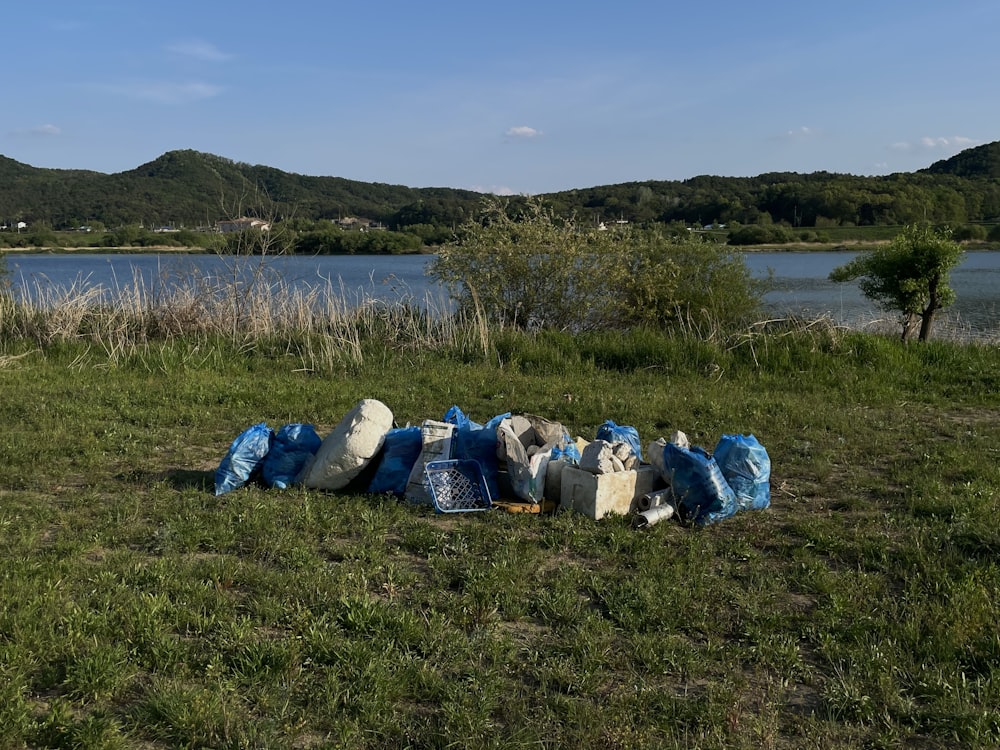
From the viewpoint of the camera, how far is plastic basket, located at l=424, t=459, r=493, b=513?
4902 millimetres

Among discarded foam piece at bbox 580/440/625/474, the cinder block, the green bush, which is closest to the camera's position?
the cinder block

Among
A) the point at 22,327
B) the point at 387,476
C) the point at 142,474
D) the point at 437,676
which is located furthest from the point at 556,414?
the point at 22,327

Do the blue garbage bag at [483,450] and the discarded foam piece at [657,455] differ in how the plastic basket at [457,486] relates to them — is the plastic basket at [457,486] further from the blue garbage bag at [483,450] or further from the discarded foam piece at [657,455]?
the discarded foam piece at [657,455]

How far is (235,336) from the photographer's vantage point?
11.2m

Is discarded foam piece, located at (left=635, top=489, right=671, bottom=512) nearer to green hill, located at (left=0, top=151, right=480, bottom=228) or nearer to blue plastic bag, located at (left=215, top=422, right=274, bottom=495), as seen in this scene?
blue plastic bag, located at (left=215, top=422, right=274, bottom=495)

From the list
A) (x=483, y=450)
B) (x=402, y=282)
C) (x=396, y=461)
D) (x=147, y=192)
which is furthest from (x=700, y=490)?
(x=147, y=192)

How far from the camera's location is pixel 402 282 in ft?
45.3

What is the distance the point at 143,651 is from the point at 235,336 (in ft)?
28.3

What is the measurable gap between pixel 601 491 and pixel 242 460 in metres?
2.45

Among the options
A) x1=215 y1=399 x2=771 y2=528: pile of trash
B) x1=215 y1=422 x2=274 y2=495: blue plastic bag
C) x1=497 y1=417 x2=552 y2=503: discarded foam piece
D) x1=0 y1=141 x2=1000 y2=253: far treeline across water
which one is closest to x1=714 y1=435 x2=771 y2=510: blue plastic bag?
x1=215 y1=399 x2=771 y2=528: pile of trash

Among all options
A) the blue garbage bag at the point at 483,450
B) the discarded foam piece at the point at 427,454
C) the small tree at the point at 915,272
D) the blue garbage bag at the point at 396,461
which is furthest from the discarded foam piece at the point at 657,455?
the small tree at the point at 915,272

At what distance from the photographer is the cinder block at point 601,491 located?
4.74 m

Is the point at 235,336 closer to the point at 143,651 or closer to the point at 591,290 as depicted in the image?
the point at 591,290

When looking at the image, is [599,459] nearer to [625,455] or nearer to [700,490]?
[625,455]
